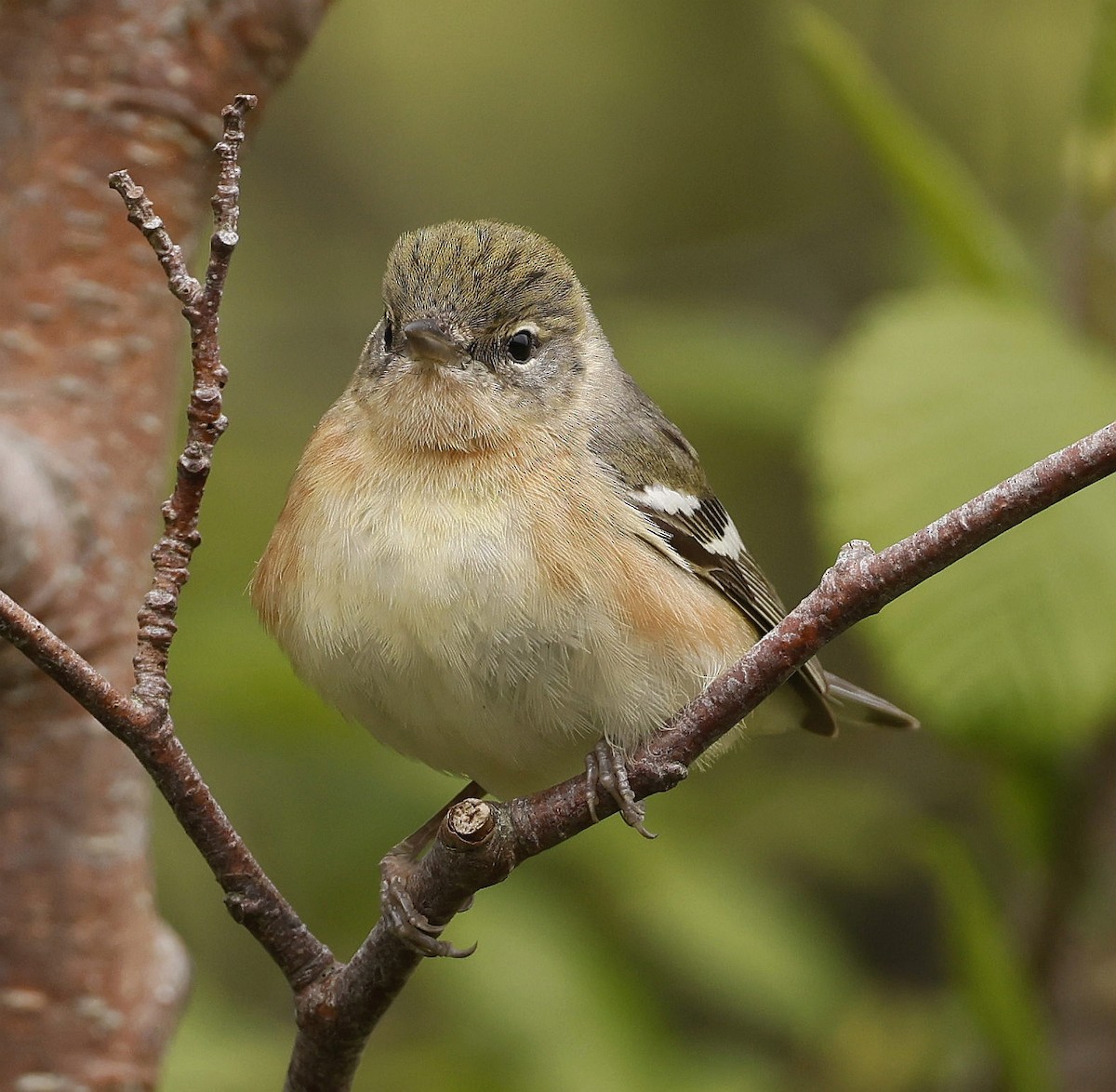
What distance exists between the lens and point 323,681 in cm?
281

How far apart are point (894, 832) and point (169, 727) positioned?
271 centimetres

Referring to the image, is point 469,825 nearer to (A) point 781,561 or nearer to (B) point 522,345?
(B) point 522,345

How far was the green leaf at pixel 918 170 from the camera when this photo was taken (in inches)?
135

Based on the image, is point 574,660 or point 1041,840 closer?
point 574,660

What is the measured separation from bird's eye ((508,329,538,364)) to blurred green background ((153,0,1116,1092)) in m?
0.68

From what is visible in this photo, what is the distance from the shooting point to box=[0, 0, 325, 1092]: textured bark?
2717 mm

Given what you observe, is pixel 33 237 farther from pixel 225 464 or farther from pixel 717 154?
pixel 717 154

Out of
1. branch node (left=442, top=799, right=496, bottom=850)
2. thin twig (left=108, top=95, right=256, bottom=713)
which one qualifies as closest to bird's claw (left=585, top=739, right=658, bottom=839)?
A: branch node (left=442, top=799, right=496, bottom=850)

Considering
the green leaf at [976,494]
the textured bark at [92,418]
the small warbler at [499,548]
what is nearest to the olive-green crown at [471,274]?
the small warbler at [499,548]

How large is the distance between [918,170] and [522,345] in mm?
1044

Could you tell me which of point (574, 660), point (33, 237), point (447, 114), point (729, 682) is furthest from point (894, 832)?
point (447, 114)

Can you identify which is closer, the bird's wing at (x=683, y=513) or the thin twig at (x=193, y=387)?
the thin twig at (x=193, y=387)

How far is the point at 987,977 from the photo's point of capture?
3168 mm

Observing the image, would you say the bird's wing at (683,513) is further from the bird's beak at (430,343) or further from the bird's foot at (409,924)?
the bird's foot at (409,924)
